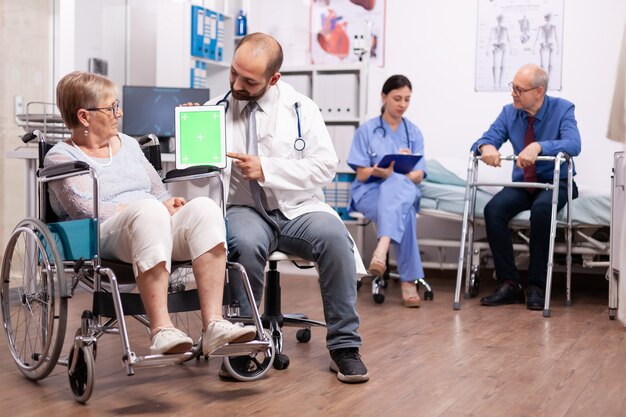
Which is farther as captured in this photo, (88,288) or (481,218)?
(481,218)

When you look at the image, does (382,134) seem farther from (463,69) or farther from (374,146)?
(463,69)

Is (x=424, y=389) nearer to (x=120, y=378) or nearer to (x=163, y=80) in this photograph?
(x=120, y=378)

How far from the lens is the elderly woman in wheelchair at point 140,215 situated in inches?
88.8

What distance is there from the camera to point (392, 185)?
4.54 m

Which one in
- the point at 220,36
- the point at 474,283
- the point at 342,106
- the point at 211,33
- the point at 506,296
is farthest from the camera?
the point at 220,36

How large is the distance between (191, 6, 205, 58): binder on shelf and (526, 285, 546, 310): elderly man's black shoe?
102 inches

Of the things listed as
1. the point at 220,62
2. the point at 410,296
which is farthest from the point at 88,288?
the point at 220,62

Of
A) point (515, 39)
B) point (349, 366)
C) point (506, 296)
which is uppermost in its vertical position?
point (515, 39)

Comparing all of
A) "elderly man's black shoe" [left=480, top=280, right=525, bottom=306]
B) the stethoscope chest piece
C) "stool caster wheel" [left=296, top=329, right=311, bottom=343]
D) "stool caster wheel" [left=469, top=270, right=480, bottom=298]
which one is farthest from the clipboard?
the stethoscope chest piece

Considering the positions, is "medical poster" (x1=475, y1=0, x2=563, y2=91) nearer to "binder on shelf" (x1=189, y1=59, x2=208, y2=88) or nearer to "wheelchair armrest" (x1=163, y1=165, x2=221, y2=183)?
"binder on shelf" (x1=189, y1=59, x2=208, y2=88)

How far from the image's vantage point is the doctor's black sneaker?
260cm

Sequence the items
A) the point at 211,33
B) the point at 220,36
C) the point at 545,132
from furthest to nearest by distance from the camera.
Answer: the point at 220,36, the point at 211,33, the point at 545,132

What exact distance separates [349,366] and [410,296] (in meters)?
1.74

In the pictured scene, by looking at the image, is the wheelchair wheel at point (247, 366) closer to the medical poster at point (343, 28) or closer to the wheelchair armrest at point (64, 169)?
the wheelchair armrest at point (64, 169)
